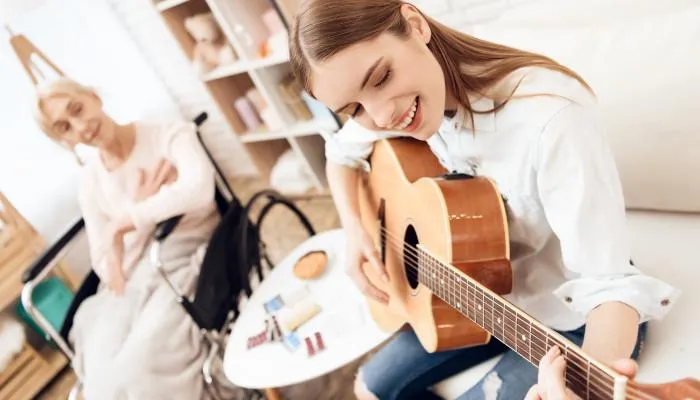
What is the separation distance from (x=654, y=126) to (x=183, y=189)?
113 centimetres

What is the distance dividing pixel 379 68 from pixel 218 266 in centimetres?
94

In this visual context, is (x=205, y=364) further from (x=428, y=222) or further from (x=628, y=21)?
(x=628, y=21)

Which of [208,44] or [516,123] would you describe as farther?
[208,44]

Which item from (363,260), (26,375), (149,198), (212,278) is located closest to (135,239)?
(149,198)

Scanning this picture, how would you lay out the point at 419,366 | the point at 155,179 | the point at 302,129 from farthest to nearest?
the point at 302,129 < the point at 155,179 < the point at 419,366

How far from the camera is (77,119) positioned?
144 cm

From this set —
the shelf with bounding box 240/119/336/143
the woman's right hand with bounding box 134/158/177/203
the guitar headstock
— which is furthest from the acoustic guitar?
the shelf with bounding box 240/119/336/143

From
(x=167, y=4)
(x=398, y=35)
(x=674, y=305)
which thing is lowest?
(x=674, y=305)

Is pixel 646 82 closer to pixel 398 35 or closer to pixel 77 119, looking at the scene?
pixel 398 35

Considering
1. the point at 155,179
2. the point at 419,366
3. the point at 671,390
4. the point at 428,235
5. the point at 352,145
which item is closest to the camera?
the point at 671,390

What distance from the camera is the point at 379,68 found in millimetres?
647

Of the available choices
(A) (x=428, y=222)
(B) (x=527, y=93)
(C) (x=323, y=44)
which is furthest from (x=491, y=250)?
(C) (x=323, y=44)

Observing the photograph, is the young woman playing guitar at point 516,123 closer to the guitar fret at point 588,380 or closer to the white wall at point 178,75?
the guitar fret at point 588,380

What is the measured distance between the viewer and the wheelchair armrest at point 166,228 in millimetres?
1327
